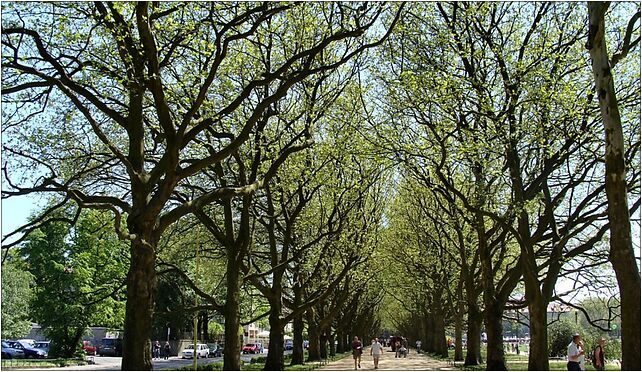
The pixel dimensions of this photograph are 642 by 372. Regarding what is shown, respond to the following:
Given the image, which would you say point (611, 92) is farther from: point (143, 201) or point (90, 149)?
point (90, 149)

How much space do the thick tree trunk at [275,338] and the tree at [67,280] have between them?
22865 mm

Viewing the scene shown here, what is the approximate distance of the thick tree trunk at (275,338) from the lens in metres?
27.2

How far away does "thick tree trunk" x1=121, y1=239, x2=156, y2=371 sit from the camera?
13055mm

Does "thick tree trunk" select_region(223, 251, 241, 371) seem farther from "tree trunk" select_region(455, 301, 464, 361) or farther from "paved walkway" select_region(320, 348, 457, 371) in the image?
"tree trunk" select_region(455, 301, 464, 361)

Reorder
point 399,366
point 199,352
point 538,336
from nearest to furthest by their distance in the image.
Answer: point 538,336 → point 399,366 → point 199,352

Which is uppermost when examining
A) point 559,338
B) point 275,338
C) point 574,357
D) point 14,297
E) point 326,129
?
point 326,129

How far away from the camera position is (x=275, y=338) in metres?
27.5

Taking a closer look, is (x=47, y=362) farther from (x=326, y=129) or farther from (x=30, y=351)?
(x=326, y=129)

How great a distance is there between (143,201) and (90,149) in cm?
716

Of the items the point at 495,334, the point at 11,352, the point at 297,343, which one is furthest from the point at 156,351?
the point at 495,334

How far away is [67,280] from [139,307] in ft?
129

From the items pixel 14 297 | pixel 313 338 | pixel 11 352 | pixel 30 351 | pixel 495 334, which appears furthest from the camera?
pixel 30 351

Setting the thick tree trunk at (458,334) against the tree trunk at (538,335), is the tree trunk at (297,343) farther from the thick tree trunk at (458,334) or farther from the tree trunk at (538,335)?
the tree trunk at (538,335)

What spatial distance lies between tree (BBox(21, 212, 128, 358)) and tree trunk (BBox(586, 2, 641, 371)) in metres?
41.4
